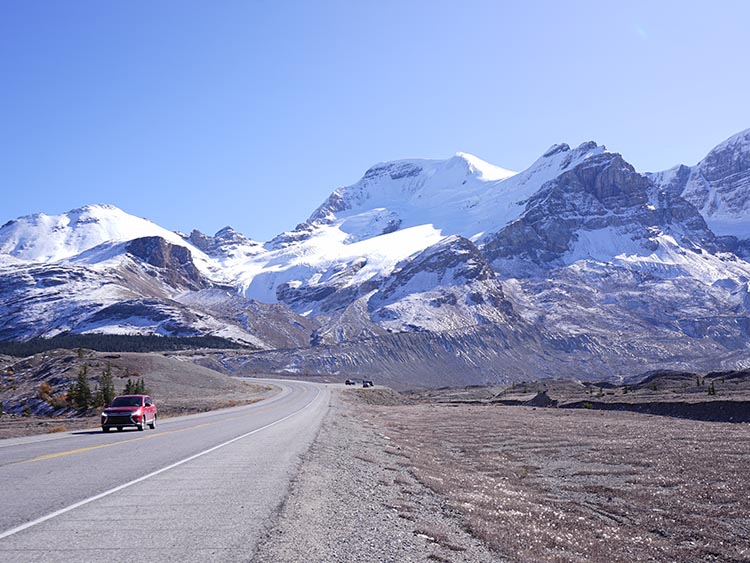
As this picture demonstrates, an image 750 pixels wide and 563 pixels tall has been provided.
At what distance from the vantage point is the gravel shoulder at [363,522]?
10477 millimetres

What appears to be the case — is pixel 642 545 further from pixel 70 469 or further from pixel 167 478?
pixel 70 469

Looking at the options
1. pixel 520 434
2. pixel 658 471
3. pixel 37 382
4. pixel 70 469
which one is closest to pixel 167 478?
pixel 70 469

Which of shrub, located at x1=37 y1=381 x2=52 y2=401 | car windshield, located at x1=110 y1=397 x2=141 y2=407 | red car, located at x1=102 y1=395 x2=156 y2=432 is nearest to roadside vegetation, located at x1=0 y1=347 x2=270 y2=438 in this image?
shrub, located at x1=37 y1=381 x2=52 y2=401

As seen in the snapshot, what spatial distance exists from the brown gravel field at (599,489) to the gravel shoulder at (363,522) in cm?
69

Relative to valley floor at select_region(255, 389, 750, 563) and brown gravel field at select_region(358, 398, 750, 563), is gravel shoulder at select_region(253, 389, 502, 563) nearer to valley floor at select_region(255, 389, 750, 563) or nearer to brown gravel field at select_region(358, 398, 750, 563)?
valley floor at select_region(255, 389, 750, 563)

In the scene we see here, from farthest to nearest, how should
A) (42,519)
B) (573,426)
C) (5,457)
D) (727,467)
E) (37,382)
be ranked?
(37,382) → (573,426) → (727,467) → (5,457) → (42,519)

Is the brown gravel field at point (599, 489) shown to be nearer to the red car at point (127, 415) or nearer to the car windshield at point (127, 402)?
the red car at point (127, 415)

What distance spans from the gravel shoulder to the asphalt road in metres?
0.46

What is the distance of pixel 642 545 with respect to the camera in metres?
14.1

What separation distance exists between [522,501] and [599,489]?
13.4ft

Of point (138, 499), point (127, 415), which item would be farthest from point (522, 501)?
point (127, 415)

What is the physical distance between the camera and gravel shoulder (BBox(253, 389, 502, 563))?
10.5 metres

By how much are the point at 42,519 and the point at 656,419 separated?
4398cm

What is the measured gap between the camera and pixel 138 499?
13234 mm
